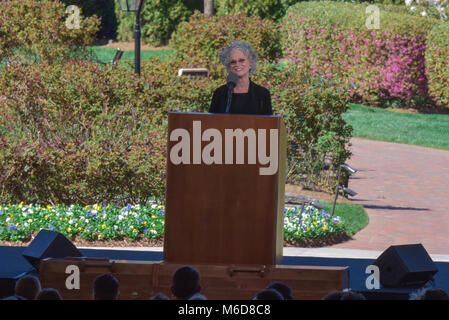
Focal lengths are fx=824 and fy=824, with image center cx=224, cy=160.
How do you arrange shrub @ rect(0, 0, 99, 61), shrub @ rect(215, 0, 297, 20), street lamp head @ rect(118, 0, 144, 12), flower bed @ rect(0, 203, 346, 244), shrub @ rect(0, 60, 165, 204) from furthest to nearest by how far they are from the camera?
shrub @ rect(215, 0, 297, 20), shrub @ rect(0, 0, 99, 61), street lamp head @ rect(118, 0, 144, 12), shrub @ rect(0, 60, 165, 204), flower bed @ rect(0, 203, 346, 244)

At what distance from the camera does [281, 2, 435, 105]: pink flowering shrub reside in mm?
25312

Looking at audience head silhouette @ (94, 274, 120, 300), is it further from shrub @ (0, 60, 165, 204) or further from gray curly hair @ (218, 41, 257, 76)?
shrub @ (0, 60, 165, 204)

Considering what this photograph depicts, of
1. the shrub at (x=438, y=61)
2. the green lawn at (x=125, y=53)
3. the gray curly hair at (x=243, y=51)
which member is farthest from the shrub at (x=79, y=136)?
the green lawn at (x=125, y=53)

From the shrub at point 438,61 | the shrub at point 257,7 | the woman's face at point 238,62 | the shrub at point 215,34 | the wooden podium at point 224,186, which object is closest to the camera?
the wooden podium at point 224,186

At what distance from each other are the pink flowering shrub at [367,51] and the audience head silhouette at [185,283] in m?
20.6

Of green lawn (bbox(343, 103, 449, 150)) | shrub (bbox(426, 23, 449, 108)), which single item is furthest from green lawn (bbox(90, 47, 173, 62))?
shrub (bbox(426, 23, 449, 108))

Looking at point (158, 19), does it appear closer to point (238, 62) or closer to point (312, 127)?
point (312, 127)

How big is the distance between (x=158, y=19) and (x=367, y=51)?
1784cm

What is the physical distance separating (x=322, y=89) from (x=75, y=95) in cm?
397

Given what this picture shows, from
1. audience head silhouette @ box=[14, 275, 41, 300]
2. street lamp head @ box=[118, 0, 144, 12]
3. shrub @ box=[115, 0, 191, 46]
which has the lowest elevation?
audience head silhouette @ box=[14, 275, 41, 300]

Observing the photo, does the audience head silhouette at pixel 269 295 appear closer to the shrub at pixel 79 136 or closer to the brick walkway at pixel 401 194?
the brick walkway at pixel 401 194

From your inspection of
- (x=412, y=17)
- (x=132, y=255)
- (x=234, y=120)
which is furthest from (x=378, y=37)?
(x=234, y=120)

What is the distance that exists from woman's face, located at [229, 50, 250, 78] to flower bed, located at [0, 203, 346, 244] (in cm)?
361

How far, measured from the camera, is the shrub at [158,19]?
4116cm
